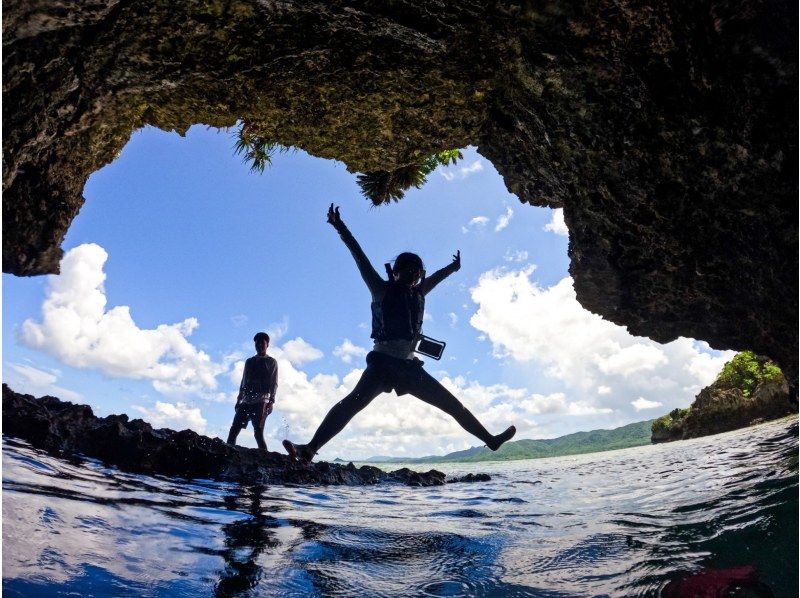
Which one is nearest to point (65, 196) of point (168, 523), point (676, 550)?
point (168, 523)

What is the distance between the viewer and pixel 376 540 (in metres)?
4.02

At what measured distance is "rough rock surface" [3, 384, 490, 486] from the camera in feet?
20.6

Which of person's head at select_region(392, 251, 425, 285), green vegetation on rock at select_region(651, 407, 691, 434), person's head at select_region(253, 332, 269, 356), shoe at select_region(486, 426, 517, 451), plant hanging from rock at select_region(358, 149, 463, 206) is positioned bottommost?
green vegetation on rock at select_region(651, 407, 691, 434)

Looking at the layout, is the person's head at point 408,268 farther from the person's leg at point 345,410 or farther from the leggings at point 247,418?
the leggings at point 247,418

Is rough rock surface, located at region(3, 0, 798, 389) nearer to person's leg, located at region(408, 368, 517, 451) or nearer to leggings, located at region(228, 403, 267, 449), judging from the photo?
person's leg, located at region(408, 368, 517, 451)

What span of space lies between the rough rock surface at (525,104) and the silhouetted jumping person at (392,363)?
66.7 inches

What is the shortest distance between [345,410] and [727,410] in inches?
942

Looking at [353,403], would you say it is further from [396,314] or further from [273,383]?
[273,383]

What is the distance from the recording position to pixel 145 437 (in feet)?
22.4

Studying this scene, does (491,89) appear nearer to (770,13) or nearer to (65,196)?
(770,13)

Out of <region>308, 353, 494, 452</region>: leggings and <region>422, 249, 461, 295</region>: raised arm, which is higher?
<region>422, 249, 461, 295</region>: raised arm

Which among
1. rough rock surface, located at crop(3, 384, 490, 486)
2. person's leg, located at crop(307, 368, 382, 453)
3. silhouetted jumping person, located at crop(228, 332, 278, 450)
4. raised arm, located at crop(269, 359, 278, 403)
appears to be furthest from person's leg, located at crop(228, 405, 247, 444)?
person's leg, located at crop(307, 368, 382, 453)

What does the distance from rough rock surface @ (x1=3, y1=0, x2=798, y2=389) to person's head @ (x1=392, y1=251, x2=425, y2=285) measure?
4.91 ft

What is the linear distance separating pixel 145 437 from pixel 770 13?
8425 mm
